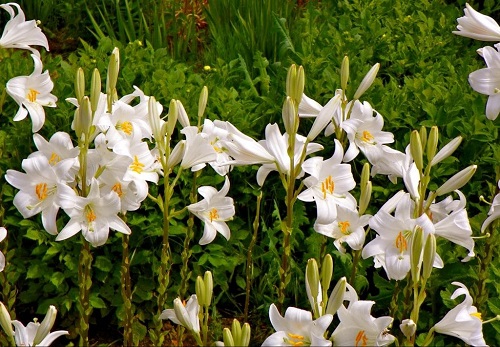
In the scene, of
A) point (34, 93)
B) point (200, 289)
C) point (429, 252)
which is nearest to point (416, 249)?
point (429, 252)

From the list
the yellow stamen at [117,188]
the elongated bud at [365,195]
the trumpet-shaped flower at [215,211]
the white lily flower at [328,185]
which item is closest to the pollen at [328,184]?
the white lily flower at [328,185]

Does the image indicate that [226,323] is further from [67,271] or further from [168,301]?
[67,271]

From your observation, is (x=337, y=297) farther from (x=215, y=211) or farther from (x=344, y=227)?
(x=215, y=211)

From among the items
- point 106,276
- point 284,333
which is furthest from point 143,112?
point 284,333

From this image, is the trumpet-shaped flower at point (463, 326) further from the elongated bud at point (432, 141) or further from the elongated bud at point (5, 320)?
the elongated bud at point (5, 320)

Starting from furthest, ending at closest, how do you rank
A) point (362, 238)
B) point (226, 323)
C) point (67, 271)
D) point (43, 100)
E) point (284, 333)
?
point (226, 323) → point (67, 271) → point (43, 100) → point (362, 238) → point (284, 333)

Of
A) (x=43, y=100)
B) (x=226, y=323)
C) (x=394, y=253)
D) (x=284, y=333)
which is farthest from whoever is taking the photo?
(x=226, y=323)
